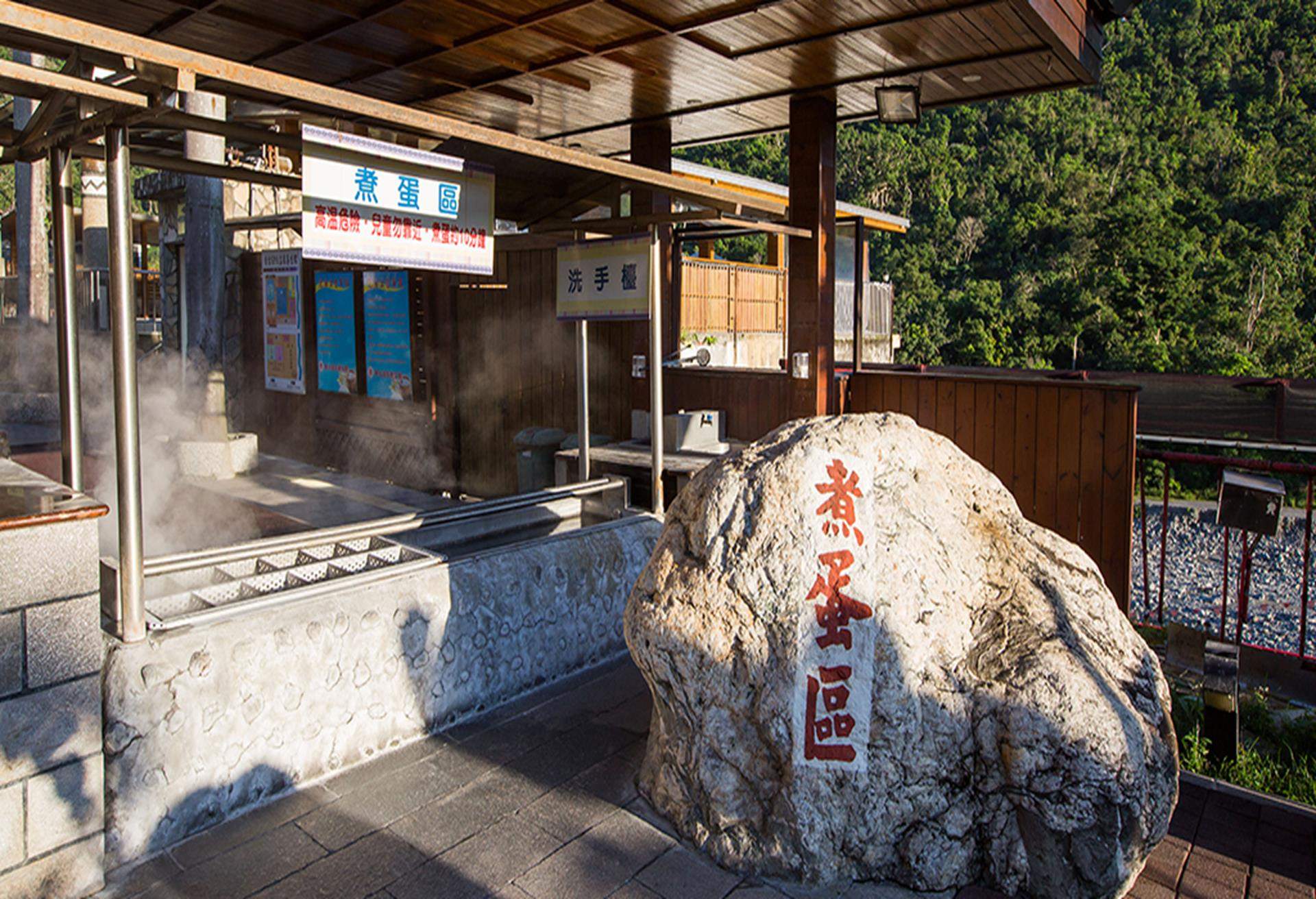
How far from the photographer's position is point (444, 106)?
362 inches

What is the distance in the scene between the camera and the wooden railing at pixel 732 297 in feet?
54.6

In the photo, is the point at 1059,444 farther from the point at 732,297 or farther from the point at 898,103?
the point at 732,297

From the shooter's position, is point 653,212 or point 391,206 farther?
point 653,212

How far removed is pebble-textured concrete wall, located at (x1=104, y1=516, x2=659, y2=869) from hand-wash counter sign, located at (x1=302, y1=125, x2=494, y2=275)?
65.9 inches

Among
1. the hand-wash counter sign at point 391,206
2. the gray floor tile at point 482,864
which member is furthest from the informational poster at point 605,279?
the gray floor tile at point 482,864

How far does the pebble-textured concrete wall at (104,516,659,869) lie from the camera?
11.8 feet

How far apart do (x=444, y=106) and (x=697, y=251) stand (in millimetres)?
15158

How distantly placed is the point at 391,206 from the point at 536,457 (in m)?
4.96

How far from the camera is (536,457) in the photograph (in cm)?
939

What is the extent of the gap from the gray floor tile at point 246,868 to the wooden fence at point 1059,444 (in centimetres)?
548

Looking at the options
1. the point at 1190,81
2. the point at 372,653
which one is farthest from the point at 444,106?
the point at 1190,81

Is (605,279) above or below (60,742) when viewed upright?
above

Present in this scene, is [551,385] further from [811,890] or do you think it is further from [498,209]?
[811,890]

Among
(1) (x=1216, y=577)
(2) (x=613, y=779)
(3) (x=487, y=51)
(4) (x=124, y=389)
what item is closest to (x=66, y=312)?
(4) (x=124, y=389)
